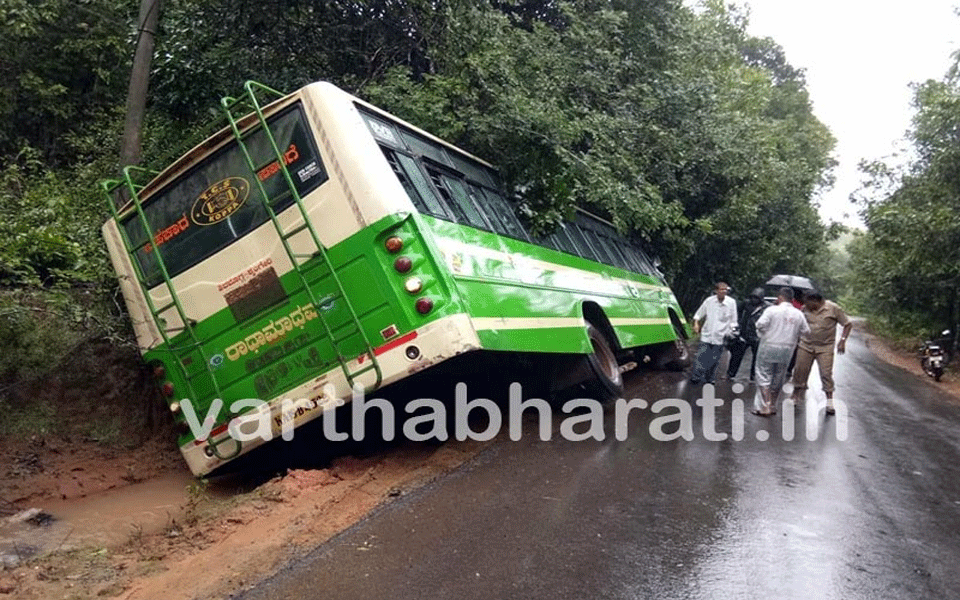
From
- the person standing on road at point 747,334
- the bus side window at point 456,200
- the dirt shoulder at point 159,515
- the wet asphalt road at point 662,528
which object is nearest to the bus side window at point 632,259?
the person standing on road at point 747,334

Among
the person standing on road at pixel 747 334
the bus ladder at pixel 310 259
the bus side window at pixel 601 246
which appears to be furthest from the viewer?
the person standing on road at pixel 747 334

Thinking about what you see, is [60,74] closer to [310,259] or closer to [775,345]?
[310,259]

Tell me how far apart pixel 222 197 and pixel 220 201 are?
35 millimetres

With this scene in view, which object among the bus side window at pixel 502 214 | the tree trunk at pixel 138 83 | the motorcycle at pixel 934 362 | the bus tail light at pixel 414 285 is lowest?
the motorcycle at pixel 934 362

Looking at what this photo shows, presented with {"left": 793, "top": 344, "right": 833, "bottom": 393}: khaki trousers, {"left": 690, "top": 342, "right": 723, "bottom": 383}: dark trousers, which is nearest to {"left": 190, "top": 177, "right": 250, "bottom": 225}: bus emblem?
{"left": 793, "top": 344, "right": 833, "bottom": 393}: khaki trousers

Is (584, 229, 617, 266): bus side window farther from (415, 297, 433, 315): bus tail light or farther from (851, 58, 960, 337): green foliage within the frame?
(851, 58, 960, 337): green foliage

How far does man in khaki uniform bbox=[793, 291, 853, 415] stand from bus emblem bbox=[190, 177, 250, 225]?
6229mm

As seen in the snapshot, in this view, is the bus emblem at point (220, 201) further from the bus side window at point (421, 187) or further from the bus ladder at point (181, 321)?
the bus side window at point (421, 187)

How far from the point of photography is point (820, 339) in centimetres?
846

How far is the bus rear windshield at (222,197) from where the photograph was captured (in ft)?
18.1

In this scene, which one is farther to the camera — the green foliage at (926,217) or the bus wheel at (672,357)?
the green foliage at (926,217)

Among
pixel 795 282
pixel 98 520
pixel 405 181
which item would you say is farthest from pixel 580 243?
pixel 98 520

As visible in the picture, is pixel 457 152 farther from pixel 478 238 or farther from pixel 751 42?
pixel 751 42

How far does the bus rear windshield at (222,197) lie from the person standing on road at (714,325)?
6133 millimetres
